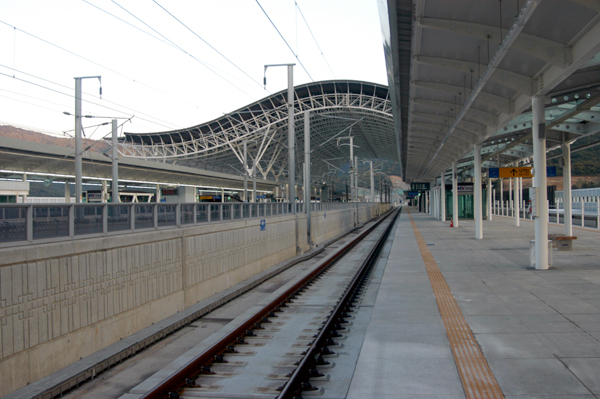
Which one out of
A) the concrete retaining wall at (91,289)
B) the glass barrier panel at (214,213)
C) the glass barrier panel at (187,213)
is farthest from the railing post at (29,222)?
the glass barrier panel at (214,213)

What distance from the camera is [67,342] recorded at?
619cm

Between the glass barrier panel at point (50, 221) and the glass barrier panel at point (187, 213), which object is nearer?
the glass barrier panel at point (50, 221)

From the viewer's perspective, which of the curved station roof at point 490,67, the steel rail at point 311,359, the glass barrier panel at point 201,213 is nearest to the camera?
the steel rail at point 311,359

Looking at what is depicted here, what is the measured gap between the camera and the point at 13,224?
18.8 feet

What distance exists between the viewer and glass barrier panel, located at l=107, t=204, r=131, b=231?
756cm

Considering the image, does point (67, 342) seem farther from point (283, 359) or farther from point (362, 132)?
point (362, 132)

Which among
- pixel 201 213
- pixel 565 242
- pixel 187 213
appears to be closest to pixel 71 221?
pixel 187 213

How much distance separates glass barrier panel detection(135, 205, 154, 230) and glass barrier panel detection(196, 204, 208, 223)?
6.60ft

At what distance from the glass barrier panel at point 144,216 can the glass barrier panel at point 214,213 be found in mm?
2835

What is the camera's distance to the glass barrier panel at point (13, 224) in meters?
5.61

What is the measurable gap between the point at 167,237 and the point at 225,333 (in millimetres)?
2516

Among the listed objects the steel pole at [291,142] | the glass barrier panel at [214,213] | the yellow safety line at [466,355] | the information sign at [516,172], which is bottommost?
the yellow safety line at [466,355]

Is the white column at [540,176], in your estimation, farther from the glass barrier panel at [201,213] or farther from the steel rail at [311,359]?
the glass barrier panel at [201,213]

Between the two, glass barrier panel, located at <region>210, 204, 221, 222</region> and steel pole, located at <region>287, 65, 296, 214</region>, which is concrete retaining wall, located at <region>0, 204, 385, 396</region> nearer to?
glass barrier panel, located at <region>210, 204, 221, 222</region>
